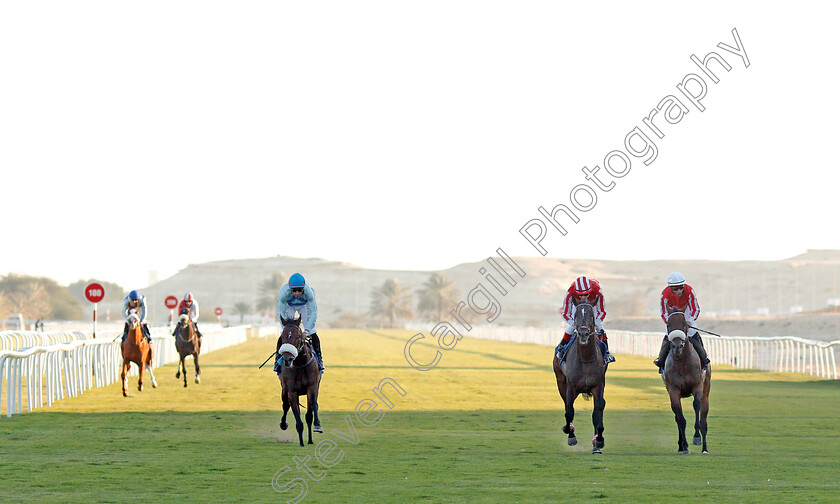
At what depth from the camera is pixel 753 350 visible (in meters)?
42.6

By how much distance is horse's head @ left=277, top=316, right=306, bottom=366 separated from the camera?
14.5 metres

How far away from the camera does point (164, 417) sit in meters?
19.6

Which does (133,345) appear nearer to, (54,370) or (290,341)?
(54,370)

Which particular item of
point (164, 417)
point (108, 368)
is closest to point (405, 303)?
point (108, 368)

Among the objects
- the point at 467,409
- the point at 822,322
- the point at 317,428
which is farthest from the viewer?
the point at 822,322

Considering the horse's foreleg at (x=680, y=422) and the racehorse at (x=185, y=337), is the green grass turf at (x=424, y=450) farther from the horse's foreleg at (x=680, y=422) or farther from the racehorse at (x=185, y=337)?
the racehorse at (x=185, y=337)

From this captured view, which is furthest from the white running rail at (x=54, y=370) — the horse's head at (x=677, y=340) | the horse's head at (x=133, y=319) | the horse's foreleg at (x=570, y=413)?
the horse's head at (x=677, y=340)

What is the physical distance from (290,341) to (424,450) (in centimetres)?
211

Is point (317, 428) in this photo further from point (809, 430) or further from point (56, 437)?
point (809, 430)

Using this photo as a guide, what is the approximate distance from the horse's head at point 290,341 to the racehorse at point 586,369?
10.9 ft

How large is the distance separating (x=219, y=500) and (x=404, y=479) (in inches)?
84.6

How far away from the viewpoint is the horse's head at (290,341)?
47.6 ft

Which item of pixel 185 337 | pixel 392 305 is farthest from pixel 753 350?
pixel 392 305

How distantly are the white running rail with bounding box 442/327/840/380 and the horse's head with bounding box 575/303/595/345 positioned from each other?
1878 cm
